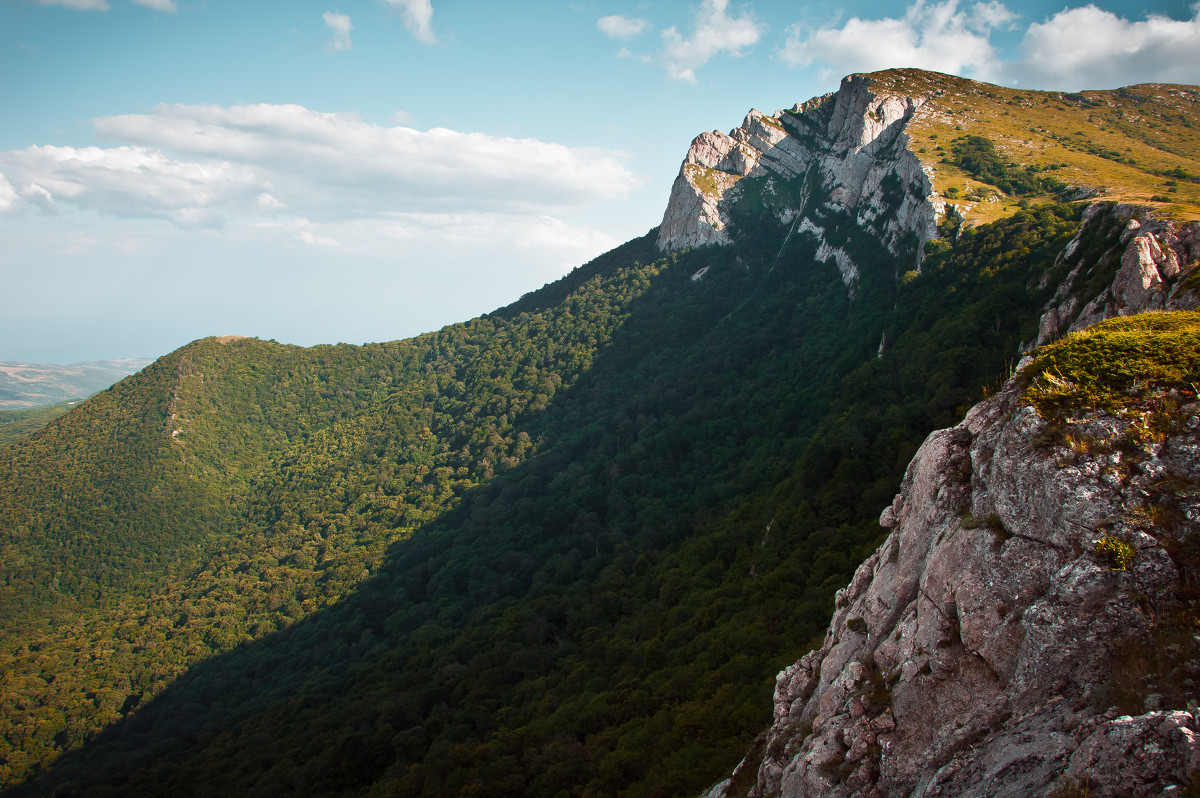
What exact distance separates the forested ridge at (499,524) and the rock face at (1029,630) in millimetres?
17554

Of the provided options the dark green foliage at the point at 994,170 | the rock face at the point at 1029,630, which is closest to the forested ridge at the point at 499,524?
the dark green foliage at the point at 994,170

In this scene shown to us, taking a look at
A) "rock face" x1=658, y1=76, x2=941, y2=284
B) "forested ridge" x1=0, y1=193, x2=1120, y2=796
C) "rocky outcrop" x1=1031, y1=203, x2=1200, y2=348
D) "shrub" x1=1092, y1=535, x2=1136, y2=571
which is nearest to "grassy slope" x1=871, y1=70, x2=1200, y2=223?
"rock face" x1=658, y1=76, x2=941, y2=284

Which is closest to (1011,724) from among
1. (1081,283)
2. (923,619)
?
(923,619)

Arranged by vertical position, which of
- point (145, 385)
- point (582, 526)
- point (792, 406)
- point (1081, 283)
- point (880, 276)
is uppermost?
point (145, 385)

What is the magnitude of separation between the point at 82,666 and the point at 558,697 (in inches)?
3479

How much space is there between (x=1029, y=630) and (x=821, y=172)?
13148 centimetres

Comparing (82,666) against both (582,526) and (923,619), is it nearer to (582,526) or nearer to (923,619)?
(582,526)

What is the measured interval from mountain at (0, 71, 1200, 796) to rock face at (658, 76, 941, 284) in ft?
2.49

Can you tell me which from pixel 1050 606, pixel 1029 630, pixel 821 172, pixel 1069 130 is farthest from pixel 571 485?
pixel 1069 130

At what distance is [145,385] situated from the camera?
155 metres

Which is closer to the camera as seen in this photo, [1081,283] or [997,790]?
[997,790]

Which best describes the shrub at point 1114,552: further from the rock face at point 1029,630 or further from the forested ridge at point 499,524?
the forested ridge at point 499,524

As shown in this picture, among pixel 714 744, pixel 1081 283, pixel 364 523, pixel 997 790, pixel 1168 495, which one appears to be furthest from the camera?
pixel 364 523

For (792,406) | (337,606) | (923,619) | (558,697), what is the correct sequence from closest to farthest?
(923,619) → (558,697) → (792,406) → (337,606)
